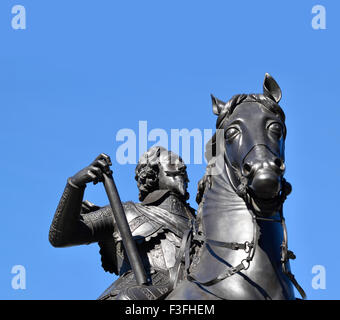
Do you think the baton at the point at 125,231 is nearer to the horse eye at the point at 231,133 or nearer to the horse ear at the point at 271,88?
the horse eye at the point at 231,133

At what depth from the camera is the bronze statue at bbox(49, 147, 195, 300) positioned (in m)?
8.95

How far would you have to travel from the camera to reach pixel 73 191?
357 inches

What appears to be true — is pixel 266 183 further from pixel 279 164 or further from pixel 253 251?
pixel 253 251

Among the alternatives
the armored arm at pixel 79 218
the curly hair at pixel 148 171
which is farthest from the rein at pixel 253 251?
the curly hair at pixel 148 171

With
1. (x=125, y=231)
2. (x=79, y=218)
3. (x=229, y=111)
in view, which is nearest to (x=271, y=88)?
(x=229, y=111)

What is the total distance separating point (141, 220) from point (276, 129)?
2.93 metres

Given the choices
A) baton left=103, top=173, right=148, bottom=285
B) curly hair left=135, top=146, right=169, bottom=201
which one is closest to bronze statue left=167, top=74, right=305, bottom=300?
baton left=103, top=173, right=148, bottom=285

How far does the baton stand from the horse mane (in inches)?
47.5

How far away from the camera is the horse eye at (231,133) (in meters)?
7.13

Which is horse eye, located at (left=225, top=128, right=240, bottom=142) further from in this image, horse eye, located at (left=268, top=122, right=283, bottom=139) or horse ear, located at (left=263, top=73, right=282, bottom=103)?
horse ear, located at (left=263, top=73, right=282, bottom=103)

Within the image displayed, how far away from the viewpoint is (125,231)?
8.65 metres
